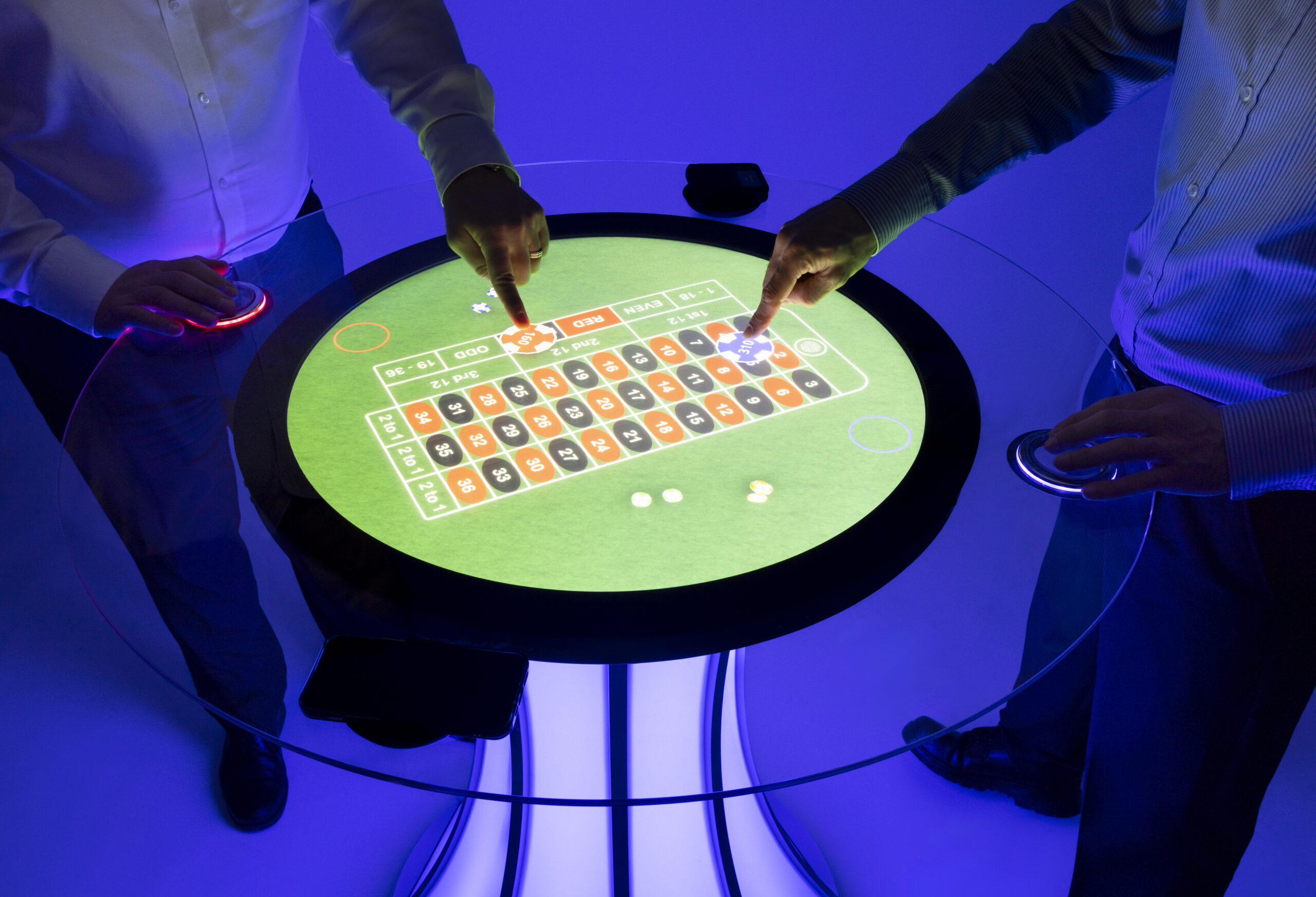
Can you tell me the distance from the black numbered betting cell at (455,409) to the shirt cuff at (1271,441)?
95 centimetres

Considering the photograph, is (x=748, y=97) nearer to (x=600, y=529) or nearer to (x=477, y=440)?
(x=477, y=440)

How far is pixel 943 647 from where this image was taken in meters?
1.04

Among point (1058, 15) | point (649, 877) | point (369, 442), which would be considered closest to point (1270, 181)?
point (1058, 15)

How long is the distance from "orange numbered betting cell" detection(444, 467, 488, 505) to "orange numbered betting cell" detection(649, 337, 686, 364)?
0.36m

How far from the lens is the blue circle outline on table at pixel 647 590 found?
0.95m

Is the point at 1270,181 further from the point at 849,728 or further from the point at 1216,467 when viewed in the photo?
the point at 849,728

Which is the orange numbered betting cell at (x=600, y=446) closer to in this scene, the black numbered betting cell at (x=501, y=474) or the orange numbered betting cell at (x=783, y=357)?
the black numbered betting cell at (x=501, y=474)

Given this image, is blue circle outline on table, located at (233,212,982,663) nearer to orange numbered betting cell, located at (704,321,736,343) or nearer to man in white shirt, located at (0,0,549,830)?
man in white shirt, located at (0,0,549,830)

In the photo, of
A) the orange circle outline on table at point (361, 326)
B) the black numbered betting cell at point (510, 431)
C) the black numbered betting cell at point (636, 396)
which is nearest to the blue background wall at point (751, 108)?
the orange circle outline on table at point (361, 326)

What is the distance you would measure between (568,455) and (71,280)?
0.84m

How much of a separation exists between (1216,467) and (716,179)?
108 centimetres

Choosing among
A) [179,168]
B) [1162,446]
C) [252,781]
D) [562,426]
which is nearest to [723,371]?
[562,426]

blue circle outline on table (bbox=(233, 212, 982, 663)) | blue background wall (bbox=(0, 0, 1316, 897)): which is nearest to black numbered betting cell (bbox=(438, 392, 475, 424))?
blue circle outline on table (bbox=(233, 212, 982, 663))

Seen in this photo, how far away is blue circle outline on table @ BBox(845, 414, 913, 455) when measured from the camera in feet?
3.95
